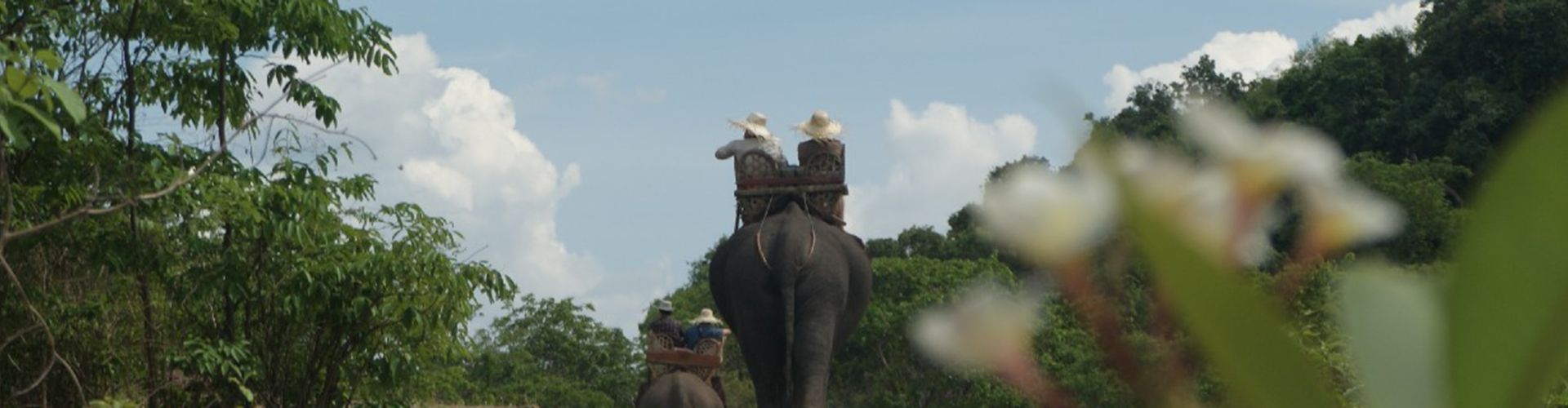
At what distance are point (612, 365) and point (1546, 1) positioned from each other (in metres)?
15.7

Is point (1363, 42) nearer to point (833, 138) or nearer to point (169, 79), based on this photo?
point (833, 138)

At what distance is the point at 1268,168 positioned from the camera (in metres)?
0.45

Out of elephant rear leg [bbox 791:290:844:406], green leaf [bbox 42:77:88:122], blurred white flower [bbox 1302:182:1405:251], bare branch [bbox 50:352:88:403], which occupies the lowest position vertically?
blurred white flower [bbox 1302:182:1405:251]

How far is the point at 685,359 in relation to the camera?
9.02 metres

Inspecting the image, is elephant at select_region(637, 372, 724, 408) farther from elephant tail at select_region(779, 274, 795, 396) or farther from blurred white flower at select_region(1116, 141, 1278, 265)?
blurred white flower at select_region(1116, 141, 1278, 265)

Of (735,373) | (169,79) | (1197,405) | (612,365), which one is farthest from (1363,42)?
(1197,405)

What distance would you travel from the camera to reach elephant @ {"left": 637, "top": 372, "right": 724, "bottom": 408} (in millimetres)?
8664

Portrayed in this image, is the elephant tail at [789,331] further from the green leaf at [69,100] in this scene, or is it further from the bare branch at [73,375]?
the green leaf at [69,100]

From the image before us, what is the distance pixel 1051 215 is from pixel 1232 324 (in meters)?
0.08

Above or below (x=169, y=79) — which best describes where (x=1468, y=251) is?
below

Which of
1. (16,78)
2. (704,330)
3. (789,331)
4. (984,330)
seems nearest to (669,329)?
(704,330)

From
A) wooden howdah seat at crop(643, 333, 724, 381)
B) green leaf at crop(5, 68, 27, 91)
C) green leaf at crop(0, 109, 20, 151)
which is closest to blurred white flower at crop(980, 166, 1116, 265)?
green leaf at crop(0, 109, 20, 151)

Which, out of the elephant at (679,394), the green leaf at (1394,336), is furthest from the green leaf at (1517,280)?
the elephant at (679,394)

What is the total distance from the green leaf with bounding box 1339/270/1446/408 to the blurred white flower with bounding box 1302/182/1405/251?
1 cm
